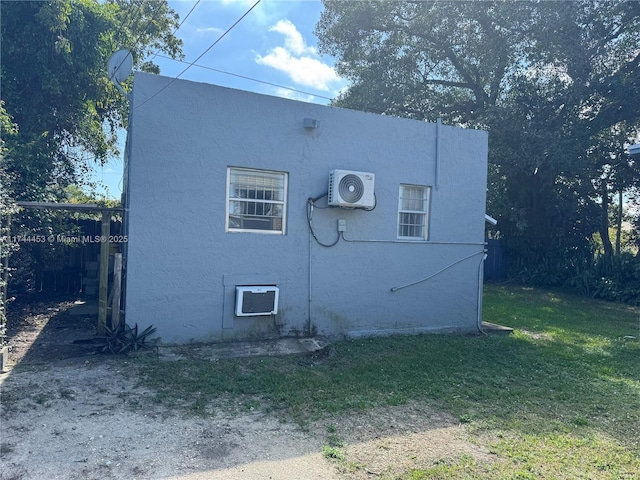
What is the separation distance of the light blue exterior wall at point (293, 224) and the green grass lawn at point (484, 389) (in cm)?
77

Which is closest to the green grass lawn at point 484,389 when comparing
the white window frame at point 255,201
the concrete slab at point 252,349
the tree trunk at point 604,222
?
the concrete slab at point 252,349

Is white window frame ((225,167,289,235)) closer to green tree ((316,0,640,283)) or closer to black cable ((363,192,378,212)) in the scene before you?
black cable ((363,192,378,212))

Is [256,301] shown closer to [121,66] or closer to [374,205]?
[374,205]

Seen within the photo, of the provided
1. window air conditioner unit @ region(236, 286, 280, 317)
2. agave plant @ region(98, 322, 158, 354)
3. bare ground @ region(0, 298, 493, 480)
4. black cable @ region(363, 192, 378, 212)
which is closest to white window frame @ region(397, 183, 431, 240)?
black cable @ region(363, 192, 378, 212)

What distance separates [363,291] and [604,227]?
14.2 metres

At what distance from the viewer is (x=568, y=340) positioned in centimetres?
882

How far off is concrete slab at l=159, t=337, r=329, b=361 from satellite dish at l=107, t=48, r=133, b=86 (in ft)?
14.4

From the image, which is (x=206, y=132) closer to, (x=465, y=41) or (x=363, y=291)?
(x=363, y=291)

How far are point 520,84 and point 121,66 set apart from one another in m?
12.9

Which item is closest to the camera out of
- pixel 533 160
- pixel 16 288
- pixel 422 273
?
pixel 422 273

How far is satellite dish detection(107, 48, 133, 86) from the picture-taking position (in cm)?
740

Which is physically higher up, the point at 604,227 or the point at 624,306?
the point at 604,227

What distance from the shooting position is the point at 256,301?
703 cm

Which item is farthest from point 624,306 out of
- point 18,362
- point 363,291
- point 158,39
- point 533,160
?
point 158,39
